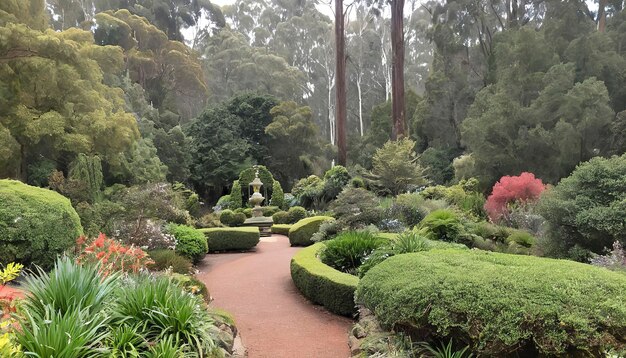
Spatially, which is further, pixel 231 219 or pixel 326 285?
pixel 231 219

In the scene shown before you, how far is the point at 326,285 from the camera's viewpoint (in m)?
6.59

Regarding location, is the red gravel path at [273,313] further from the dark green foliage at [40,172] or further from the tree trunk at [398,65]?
the tree trunk at [398,65]

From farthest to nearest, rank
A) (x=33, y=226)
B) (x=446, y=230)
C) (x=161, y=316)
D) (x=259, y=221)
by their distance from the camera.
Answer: (x=259, y=221)
(x=446, y=230)
(x=33, y=226)
(x=161, y=316)

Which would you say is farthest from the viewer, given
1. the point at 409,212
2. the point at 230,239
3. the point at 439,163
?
the point at 439,163

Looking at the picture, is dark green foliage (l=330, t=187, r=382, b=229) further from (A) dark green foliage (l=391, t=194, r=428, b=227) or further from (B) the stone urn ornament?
(B) the stone urn ornament

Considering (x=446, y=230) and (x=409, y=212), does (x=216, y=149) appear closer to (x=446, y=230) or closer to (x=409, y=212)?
(x=409, y=212)

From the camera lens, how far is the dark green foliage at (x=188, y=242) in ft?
32.3

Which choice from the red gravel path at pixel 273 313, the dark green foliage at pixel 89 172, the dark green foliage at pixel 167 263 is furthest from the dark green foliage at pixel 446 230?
the dark green foliage at pixel 89 172

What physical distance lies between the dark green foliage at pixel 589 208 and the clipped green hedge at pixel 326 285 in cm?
375

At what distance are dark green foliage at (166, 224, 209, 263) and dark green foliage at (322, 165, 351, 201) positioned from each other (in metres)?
10.7

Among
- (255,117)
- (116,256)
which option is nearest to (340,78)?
(255,117)

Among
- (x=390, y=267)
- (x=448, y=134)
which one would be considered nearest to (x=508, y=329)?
(x=390, y=267)

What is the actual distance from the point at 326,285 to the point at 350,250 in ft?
4.27

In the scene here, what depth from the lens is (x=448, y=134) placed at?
2648 centimetres
